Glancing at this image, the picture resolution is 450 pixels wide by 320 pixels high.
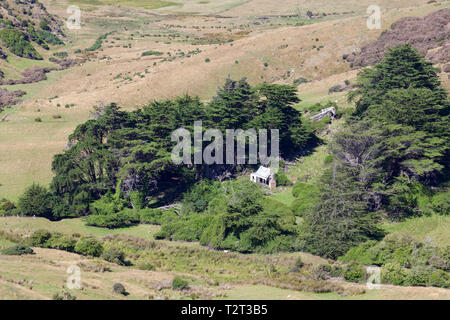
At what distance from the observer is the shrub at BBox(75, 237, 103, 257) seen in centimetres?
4334

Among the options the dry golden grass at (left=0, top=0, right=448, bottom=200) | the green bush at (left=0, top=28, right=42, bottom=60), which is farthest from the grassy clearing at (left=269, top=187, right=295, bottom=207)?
the green bush at (left=0, top=28, right=42, bottom=60)

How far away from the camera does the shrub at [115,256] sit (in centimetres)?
4222

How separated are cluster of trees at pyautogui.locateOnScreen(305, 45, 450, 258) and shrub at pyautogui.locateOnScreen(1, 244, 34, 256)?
2288 centimetres

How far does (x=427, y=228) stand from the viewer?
4597 centimetres

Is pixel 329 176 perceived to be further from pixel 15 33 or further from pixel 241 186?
pixel 15 33

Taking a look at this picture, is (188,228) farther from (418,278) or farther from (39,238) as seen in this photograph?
(418,278)

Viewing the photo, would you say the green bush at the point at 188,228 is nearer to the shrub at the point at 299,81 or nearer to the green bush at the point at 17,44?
the shrub at the point at 299,81

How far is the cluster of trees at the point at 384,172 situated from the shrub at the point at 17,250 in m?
22.9

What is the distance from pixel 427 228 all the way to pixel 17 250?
34.7 metres

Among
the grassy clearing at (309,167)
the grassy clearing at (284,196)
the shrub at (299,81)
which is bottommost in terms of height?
the grassy clearing at (284,196)

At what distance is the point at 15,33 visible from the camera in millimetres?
121125

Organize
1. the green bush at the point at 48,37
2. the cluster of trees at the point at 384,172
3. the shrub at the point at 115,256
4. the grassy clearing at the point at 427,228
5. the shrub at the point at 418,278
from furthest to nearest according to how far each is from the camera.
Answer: the green bush at the point at 48,37
the grassy clearing at the point at 427,228
the cluster of trees at the point at 384,172
the shrub at the point at 115,256
the shrub at the point at 418,278

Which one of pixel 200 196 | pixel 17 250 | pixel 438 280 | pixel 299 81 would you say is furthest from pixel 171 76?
pixel 438 280

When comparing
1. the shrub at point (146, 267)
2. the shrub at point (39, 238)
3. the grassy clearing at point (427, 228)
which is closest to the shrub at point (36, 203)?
the shrub at point (39, 238)
